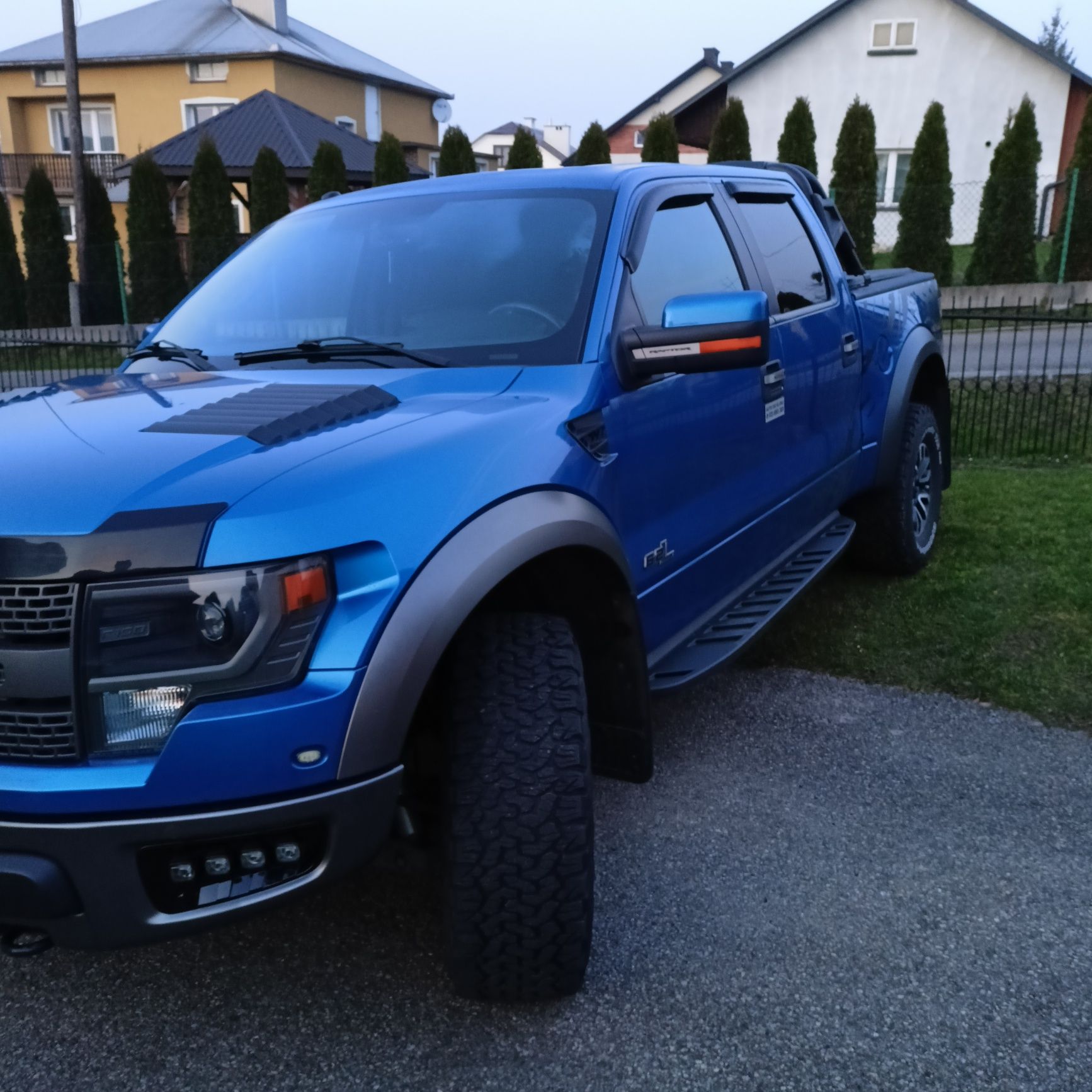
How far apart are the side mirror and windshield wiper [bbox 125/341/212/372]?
115 cm

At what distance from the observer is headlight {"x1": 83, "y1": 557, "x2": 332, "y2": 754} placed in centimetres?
181

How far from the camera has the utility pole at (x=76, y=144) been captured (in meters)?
21.9

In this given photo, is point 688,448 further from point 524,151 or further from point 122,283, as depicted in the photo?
point 122,283

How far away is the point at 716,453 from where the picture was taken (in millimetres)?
3168

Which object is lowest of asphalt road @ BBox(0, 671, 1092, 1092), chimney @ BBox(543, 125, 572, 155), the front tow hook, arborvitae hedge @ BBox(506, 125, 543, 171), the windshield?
asphalt road @ BBox(0, 671, 1092, 1092)

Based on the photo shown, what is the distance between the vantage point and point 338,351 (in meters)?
2.89

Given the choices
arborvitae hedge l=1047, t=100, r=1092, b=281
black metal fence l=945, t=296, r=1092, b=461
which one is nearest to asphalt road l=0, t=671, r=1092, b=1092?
black metal fence l=945, t=296, r=1092, b=461

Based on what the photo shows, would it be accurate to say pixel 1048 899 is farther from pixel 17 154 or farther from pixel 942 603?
pixel 17 154

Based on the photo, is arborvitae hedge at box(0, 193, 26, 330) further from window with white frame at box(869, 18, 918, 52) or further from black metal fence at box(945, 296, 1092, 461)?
window with white frame at box(869, 18, 918, 52)

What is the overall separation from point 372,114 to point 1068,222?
91.1 ft

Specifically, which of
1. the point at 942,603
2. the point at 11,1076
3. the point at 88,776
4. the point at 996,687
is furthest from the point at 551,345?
the point at 942,603

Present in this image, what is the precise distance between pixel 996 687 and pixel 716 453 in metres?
1.64

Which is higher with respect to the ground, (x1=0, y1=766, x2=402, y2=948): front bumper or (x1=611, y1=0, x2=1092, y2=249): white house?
(x1=611, y1=0, x2=1092, y2=249): white house

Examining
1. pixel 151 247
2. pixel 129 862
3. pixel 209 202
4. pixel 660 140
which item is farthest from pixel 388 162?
pixel 129 862
